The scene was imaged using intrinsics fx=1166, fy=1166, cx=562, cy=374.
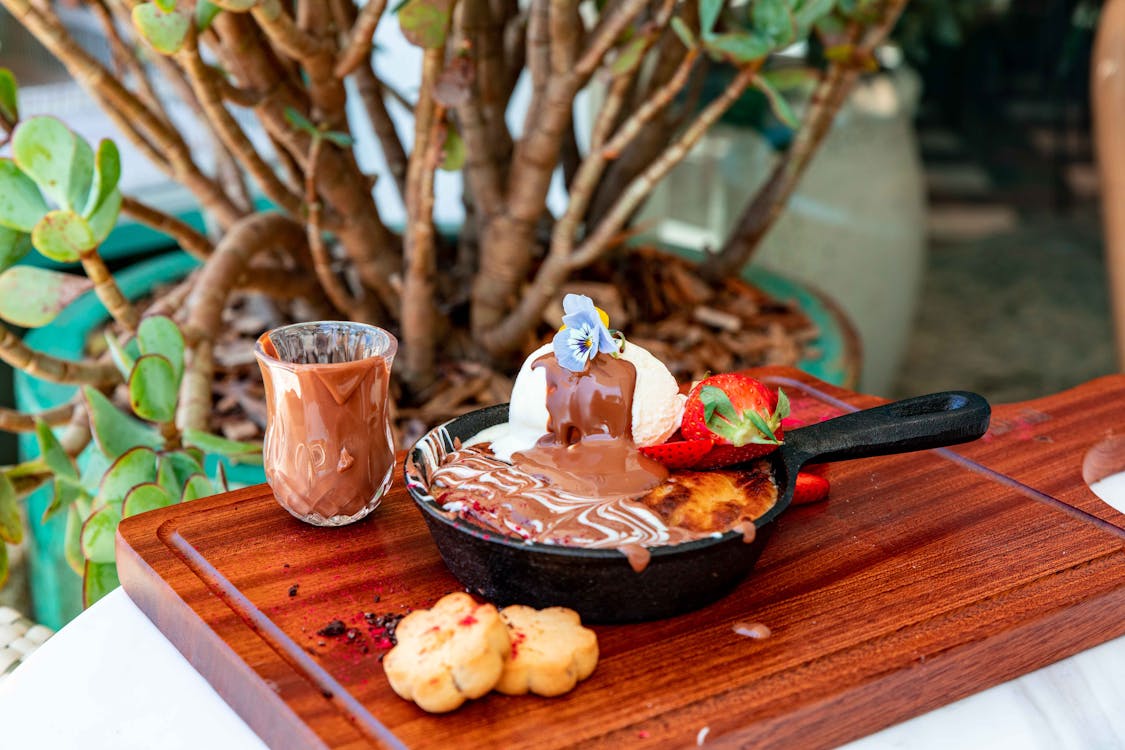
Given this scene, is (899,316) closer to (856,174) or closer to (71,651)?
(856,174)

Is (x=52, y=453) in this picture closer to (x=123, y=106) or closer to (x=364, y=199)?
(x=123, y=106)

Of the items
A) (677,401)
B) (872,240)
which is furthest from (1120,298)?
(677,401)

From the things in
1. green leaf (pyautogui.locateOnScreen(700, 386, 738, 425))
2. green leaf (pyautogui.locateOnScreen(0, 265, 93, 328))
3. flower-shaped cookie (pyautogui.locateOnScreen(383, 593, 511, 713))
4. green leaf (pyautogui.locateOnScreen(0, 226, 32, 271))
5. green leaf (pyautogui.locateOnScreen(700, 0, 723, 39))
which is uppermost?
green leaf (pyautogui.locateOnScreen(700, 0, 723, 39))

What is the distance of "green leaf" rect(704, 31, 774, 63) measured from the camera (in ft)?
5.15

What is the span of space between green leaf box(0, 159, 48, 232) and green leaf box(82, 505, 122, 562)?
13.2 inches

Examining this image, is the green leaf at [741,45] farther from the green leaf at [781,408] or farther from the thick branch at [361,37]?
the green leaf at [781,408]

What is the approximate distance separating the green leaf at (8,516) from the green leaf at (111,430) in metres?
0.14

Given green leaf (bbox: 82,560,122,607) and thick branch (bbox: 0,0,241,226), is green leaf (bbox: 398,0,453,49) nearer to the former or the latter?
thick branch (bbox: 0,0,241,226)

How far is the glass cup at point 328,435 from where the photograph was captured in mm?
1037

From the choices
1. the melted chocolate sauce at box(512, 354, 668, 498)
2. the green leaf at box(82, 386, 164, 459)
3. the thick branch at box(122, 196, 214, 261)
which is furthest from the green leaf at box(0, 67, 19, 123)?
the melted chocolate sauce at box(512, 354, 668, 498)

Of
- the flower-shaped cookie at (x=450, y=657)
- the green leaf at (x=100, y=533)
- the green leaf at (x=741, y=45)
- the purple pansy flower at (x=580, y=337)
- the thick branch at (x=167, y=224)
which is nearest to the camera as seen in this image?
the flower-shaped cookie at (x=450, y=657)

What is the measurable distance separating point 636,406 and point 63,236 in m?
0.73

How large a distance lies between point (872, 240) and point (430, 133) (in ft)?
4.73

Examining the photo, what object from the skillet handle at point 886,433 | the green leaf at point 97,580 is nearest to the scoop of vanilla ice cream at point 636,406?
the skillet handle at point 886,433
